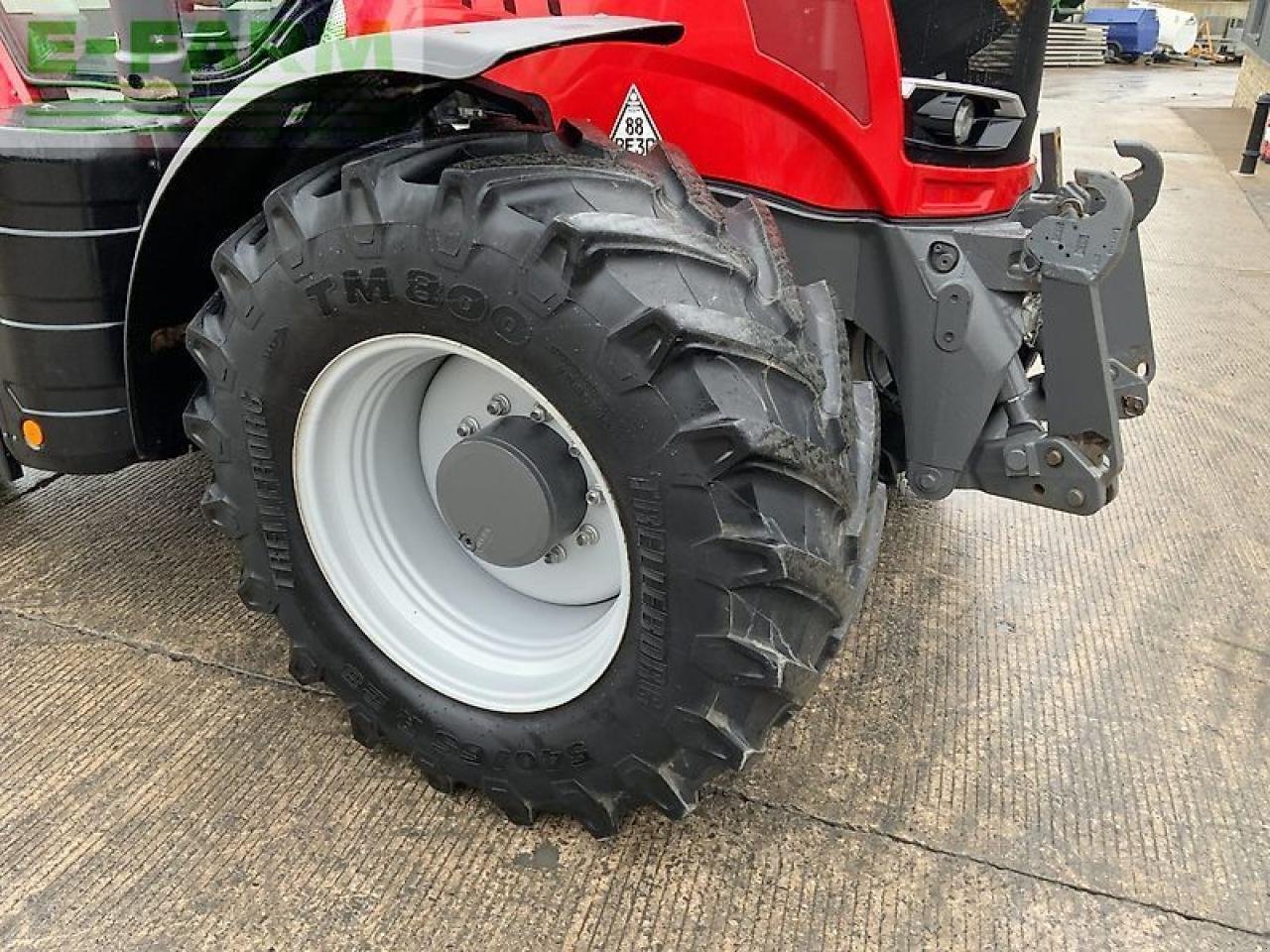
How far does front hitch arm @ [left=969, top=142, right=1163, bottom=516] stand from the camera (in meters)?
2.04

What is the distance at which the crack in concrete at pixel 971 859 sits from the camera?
1958mm

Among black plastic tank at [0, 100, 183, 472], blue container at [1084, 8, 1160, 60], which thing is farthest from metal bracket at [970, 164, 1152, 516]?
blue container at [1084, 8, 1160, 60]

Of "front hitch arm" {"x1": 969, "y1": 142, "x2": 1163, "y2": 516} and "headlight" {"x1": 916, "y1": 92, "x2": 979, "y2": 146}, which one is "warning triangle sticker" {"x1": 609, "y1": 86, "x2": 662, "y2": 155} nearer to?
"headlight" {"x1": 916, "y1": 92, "x2": 979, "y2": 146}

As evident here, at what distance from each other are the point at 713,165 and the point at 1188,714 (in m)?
1.64

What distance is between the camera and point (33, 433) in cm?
244

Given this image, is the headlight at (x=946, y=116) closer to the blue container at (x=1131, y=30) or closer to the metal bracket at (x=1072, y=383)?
the metal bracket at (x=1072, y=383)

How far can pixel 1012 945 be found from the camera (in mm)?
1898

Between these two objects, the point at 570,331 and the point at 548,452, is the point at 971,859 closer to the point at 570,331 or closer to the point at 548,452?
the point at 548,452

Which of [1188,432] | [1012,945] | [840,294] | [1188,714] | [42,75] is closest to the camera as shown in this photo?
[1012,945]

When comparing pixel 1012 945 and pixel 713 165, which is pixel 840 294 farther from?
pixel 1012 945

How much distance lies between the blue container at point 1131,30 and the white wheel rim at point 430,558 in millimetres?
30971

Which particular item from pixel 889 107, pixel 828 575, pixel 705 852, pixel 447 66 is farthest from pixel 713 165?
pixel 705 852

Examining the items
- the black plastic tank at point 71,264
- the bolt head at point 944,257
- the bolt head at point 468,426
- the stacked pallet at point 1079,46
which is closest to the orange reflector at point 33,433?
the black plastic tank at point 71,264

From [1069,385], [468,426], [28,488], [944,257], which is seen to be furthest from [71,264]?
[1069,385]
